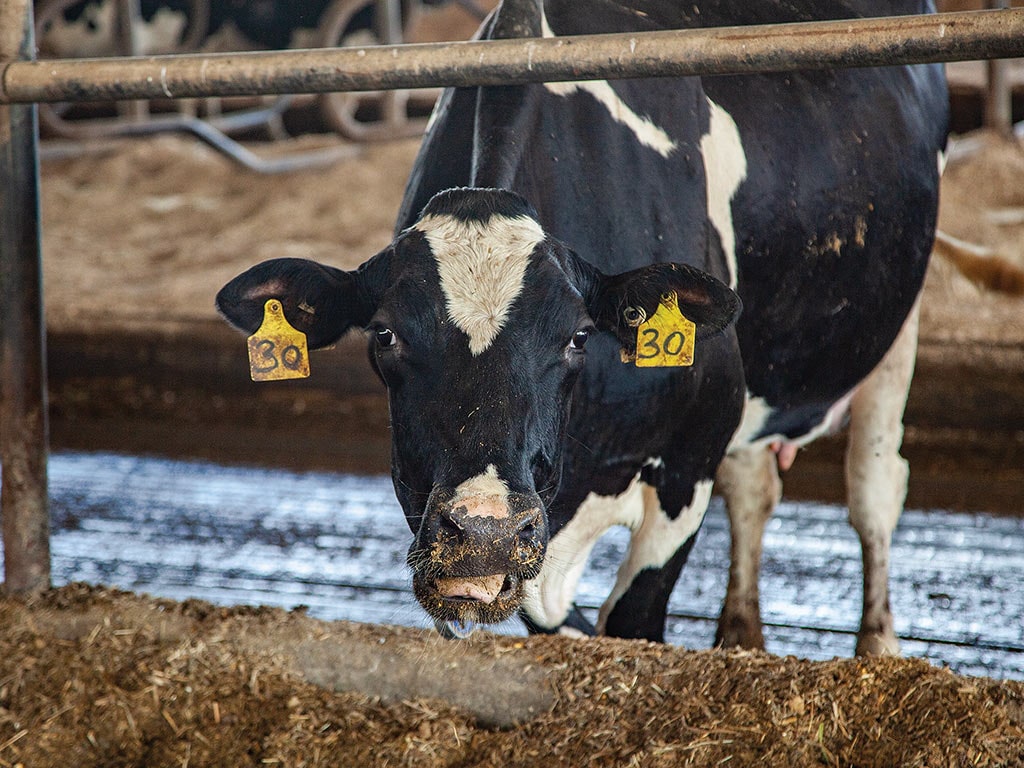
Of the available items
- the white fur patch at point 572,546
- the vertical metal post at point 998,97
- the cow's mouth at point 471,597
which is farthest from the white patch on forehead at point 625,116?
the vertical metal post at point 998,97

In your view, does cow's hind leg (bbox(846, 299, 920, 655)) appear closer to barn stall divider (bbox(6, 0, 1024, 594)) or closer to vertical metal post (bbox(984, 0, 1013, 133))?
barn stall divider (bbox(6, 0, 1024, 594))

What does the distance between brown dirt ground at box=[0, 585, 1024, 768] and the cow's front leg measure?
18.2 inches

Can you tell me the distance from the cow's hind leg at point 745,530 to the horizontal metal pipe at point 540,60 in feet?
5.29

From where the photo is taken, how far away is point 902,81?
355 centimetres

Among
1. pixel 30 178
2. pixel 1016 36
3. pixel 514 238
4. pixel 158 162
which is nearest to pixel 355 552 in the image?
pixel 30 178

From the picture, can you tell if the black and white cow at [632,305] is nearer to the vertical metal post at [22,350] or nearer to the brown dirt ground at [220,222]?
the vertical metal post at [22,350]

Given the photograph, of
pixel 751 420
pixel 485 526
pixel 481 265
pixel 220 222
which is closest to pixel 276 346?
pixel 481 265

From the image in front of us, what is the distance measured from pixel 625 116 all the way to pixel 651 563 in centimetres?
109

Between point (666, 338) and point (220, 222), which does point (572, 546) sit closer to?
point (666, 338)

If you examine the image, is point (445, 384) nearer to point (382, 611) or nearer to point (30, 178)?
point (30, 178)

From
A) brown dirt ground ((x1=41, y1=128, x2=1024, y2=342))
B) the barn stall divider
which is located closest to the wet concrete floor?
the barn stall divider

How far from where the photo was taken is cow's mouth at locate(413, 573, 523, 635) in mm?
1961

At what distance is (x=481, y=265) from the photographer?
2.17 meters

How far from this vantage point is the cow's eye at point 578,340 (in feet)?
7.23
